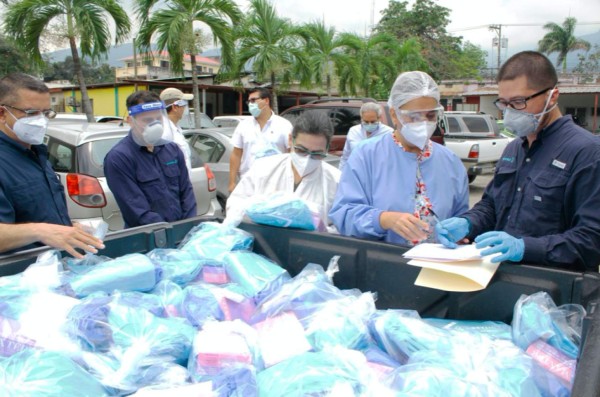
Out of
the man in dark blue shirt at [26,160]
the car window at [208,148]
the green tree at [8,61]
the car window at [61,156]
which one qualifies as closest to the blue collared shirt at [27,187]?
the man in dark blue shirt at [26,160]

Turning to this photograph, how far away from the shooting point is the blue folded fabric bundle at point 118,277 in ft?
5.53

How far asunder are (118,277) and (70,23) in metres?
12.4

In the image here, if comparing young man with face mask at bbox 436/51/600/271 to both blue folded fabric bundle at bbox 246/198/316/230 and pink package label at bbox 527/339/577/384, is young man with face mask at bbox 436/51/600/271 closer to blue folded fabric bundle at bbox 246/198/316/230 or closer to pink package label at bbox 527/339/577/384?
pink package label at bbox 527/339/577/384

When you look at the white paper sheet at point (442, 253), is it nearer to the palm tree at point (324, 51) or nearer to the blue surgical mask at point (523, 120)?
the blue surgical mask at point (523, 120)

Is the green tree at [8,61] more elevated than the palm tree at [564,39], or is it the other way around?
the palm tree at [564,39]

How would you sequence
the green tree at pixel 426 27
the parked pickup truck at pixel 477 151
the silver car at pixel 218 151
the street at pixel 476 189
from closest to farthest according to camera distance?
the silver car at pixel 218 151
the street at pixel 476 189
the parked pickup truck at pixel 477 151
the green tree at pixel 426 27

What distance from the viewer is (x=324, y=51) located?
19.6 metres

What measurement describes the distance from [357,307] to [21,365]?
963mm

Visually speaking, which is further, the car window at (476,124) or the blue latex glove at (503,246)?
the car window at (476,124)

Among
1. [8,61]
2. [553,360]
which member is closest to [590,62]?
[8,61]

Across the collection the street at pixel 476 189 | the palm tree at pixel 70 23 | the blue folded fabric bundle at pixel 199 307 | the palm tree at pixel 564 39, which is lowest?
the street at pixel 476 189

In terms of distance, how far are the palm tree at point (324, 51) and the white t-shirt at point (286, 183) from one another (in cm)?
1599

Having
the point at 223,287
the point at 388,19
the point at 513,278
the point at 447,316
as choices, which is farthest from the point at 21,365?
the point at 388,19

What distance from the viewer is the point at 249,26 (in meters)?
16.0
